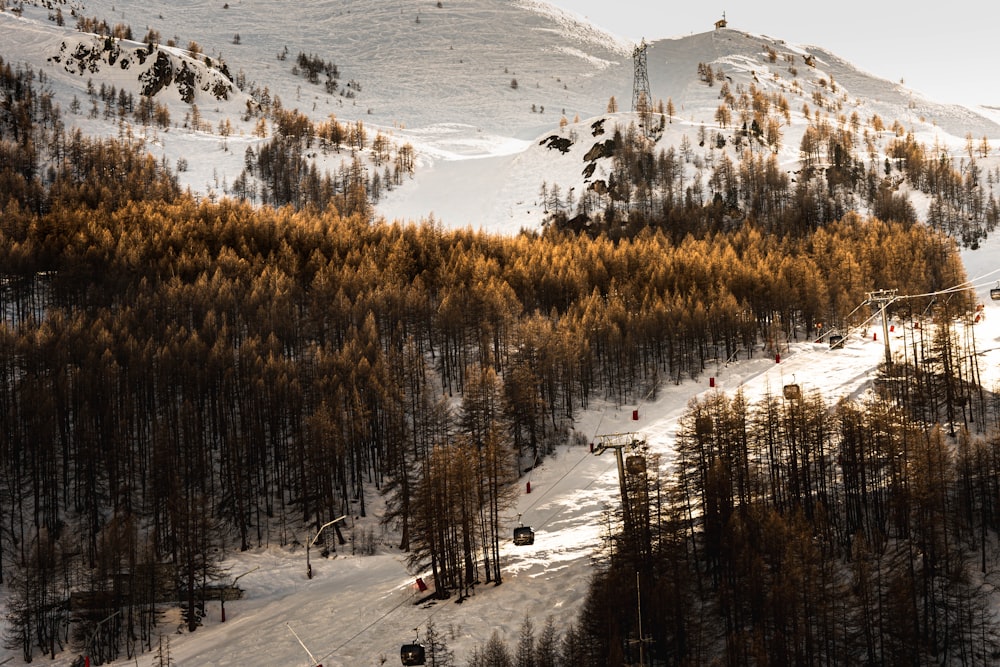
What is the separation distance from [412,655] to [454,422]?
38.8 m

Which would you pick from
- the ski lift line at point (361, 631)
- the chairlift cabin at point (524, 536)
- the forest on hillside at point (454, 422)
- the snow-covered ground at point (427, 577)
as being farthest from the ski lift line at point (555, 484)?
the chairlift cabin at point (524, 536)

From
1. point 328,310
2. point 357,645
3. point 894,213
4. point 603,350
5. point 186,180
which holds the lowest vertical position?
point 357,645

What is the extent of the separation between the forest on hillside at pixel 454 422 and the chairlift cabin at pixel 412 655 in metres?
9.31

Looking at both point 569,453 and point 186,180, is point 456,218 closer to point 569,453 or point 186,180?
point 186,180

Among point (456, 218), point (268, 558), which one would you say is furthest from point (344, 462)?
point (456, 218)

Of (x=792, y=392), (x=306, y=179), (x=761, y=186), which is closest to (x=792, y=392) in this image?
(x=792, y=392)

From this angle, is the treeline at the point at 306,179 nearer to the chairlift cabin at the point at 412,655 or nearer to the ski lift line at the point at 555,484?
the ski lift line at the point at 555,484

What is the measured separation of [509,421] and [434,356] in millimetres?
20427

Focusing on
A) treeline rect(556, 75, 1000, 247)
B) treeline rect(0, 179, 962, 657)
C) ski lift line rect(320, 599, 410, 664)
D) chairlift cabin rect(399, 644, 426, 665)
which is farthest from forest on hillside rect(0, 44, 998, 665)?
treeline rect(556, 75, 1000, 247)

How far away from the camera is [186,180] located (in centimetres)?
17412

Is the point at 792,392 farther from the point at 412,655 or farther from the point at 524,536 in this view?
the point at 412,655

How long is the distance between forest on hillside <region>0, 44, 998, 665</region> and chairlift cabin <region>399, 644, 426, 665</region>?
30.5 feet

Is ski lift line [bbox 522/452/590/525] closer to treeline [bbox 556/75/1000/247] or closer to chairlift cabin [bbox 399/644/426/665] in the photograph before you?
chairlift cabin [bbox 399/644/426/665]

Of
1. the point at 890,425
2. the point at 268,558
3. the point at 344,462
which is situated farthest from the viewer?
the point at 344,462
